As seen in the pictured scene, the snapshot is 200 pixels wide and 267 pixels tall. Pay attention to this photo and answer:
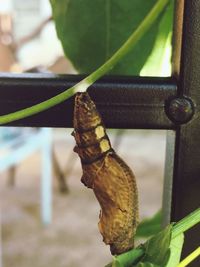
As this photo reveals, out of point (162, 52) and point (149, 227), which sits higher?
point (162, 52)

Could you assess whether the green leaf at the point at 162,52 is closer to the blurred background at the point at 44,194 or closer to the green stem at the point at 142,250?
the green stem at the point at 142,250

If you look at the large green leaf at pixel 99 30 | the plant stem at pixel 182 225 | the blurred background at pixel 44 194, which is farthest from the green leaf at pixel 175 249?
the blurred background at pixel 44 194

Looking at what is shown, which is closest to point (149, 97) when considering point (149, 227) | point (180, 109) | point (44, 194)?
point (180, 109)

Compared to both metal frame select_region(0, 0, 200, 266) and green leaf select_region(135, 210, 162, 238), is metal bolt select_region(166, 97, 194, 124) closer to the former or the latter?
metal frame select_region(0, 0, 200, 266)

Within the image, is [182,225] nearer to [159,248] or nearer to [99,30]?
[159,248]

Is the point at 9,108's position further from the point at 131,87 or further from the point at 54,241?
the point at 54,241

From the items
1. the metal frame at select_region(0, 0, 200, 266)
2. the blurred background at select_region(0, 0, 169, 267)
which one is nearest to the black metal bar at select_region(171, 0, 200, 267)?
the metal frame at select_region(0, 0, 200, 266)

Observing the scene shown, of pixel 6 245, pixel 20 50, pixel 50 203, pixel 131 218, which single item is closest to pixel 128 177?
pixel 131 218
